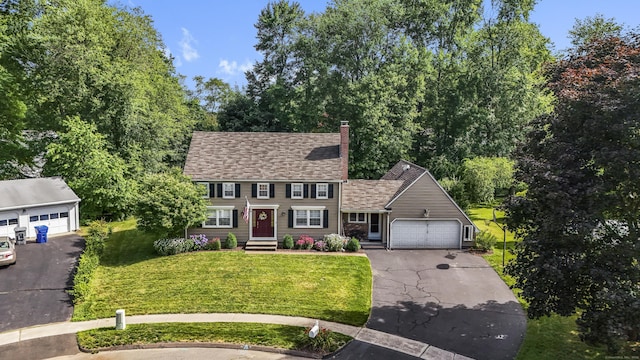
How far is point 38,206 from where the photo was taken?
97.3 feet

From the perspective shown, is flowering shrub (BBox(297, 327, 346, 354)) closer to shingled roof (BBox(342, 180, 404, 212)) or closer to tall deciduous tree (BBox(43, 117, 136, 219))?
shingled roof (BBox(342, 180, 404, 212))

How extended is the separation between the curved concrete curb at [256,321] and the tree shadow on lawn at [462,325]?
48 centimetres

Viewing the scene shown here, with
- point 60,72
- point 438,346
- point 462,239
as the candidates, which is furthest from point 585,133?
point 60,72

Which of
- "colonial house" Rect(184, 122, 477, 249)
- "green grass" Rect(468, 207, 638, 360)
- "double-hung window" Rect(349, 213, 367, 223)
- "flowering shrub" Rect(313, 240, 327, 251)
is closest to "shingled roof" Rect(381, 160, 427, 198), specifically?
"colonial house" Rect(184, 122, 477, 249)

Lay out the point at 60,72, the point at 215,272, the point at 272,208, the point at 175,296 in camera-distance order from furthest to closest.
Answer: the point at 60,72
the point at 272,208
the point at 215,272
the point at 175,296

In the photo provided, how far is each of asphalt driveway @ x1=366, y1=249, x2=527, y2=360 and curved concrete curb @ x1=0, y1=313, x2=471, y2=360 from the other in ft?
1.60

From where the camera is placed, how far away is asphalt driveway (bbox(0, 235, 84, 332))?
19.6m

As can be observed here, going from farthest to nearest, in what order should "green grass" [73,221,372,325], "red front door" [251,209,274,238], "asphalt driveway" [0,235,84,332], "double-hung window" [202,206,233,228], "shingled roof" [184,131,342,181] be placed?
"red front door" [251,209,274,238], "shingled roof" [184,131,342,181], "double-hung window" [202,206,233,228], "green grass" [73,221,372,325], "asphalt driveway" [0,235,84,332]

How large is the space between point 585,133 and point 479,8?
33203 millimetres

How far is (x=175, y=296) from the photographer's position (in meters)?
21.8

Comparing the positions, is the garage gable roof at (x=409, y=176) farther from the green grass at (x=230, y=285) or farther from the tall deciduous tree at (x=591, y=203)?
the tall deciduous tree at (x=591, y=203)

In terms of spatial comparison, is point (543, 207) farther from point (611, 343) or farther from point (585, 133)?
point (611, 343)

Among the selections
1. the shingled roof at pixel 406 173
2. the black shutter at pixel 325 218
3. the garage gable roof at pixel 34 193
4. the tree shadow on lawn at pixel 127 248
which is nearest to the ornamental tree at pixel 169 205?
the tree shadow on lawn at pixel 127 248

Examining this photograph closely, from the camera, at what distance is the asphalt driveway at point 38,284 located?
64.4ft
